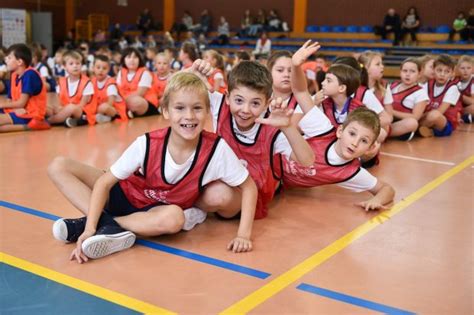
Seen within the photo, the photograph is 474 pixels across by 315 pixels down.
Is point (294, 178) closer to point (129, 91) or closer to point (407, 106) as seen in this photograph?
point (407, 106)

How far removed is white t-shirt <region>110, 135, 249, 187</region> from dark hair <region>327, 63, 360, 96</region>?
1680 mm

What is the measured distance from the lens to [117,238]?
2422 millimetres

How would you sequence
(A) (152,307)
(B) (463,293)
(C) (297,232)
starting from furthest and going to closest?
1. (C) (297,232)
2. (B) (463,293)
3. (A) (152,307)

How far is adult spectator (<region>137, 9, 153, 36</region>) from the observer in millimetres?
20500

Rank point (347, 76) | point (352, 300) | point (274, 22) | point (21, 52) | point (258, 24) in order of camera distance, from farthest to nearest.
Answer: point (258, 24) → point (274, 22) → point (21, 52) → point (347, 76) → point (352, 300)

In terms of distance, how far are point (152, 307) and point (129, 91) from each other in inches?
227

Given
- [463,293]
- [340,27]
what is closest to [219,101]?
[463,293]

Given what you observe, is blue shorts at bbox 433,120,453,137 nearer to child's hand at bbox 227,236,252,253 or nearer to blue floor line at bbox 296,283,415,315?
child's hand at bbox 227,236,252,253

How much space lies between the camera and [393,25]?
16.0m

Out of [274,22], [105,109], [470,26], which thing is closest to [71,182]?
[105,109]

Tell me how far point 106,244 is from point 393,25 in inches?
601

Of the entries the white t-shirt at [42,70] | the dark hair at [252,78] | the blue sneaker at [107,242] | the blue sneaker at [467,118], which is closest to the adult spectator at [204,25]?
the white t-shirt at [42,70]

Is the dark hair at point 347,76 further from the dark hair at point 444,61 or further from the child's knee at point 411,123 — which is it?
the dark hair at point 444,61

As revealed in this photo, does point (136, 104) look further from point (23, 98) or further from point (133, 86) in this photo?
point (23, 98)
